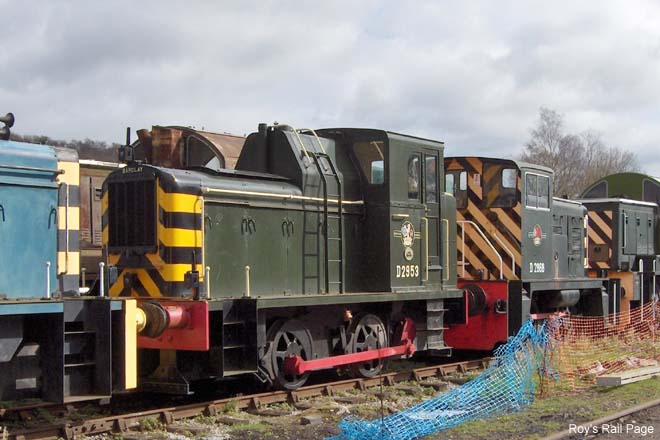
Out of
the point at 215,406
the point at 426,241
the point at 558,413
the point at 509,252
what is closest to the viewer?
the point at 558,413

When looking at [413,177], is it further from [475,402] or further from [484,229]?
[475,402]

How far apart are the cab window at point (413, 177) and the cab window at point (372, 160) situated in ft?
1.84

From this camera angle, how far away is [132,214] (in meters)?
9.39

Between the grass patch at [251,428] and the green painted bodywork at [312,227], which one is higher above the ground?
the green painted bodywork at [312,227]

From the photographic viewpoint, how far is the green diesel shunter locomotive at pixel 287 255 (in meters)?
9.05

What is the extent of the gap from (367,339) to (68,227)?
4.97 metres

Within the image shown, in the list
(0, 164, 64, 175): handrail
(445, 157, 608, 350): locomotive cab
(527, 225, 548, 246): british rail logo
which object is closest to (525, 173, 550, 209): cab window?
(445, 157, 608, 350): locomotive cab

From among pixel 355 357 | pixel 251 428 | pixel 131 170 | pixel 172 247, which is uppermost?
pixel 131 170

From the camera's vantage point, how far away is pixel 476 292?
1355 cm

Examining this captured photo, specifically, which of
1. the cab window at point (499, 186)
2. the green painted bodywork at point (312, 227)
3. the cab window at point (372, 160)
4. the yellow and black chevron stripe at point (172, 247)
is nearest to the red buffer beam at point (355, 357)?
the green painted bodywork at point (312, 227)

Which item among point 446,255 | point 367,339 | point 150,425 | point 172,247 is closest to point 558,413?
point 367,339

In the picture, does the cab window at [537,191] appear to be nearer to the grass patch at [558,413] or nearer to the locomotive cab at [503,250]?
the locomotive cab at [503,250]

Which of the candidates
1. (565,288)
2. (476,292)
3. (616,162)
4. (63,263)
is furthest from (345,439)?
(616,162)

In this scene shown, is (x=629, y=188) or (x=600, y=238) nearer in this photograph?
(x=600, y=238)
